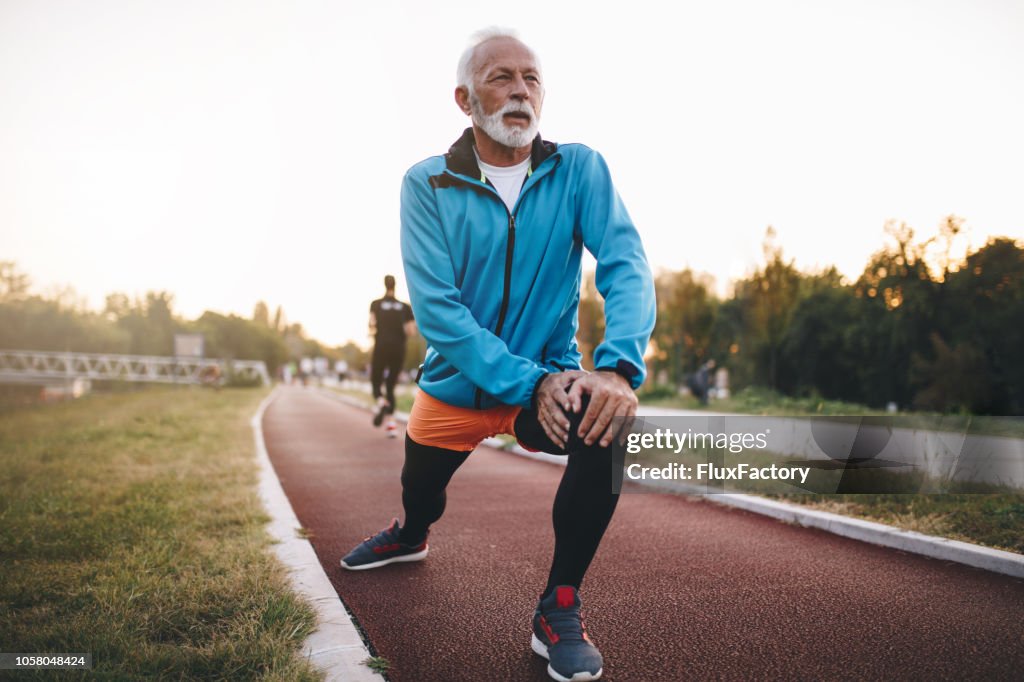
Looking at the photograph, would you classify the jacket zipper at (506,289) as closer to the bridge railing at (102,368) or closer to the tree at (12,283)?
the bridge railing at (102,368)

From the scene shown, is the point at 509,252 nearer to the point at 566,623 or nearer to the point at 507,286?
the point at 507,286

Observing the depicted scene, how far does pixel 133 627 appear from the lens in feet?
7.52

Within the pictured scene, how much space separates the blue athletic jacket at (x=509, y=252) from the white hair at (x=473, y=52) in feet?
→ 0.85

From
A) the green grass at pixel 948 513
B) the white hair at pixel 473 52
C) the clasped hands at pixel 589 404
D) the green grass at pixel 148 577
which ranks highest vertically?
the white hair at pixel 473 52

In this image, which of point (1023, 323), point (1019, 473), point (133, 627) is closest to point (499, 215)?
point (133, 627)

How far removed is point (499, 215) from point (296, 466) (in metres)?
5.80

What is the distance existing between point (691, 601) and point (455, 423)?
138 centimetres

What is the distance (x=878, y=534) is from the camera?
12.1 ft

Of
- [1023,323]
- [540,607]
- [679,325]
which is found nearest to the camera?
[540,607]

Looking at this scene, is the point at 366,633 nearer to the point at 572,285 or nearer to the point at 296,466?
the point at 572,285

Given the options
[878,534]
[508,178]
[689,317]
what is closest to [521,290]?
[508,178]

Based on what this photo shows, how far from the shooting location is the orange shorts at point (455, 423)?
2.36 m

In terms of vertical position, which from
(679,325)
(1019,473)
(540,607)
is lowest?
(540,607)

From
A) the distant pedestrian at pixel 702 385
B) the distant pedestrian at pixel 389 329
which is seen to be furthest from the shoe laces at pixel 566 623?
the distant pedestrian at pixel 702 385
